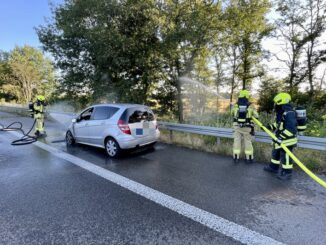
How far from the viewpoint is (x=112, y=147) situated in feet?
22.4

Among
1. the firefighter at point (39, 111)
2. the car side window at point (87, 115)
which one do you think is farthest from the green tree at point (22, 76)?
the car side window at point (87, 115)

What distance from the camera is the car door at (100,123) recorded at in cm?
699

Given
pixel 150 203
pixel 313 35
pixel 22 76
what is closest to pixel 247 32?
pixel 313 35

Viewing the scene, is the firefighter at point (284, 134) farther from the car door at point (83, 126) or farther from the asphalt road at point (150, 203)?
the car door at point (83, 126)

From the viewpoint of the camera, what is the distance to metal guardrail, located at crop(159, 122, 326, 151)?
5.21 meters

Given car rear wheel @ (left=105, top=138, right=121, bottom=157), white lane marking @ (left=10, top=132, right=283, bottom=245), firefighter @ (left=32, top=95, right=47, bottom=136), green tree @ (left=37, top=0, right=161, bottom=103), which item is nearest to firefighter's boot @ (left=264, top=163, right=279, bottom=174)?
white lane marking @ (left=10, top=132, right=283, bottom=245)

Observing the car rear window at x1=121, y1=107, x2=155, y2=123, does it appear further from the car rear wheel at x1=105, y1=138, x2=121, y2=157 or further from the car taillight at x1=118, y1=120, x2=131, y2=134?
the car rear wheel at x1=105, y1=138, x2=121, y2=157

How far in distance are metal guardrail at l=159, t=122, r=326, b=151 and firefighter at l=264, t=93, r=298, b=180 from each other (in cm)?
85

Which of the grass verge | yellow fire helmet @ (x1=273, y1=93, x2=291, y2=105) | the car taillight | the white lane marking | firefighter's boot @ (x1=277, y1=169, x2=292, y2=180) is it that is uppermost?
yellow fire helmet @ (x1=273, y1=93, x2=291, y2=105)

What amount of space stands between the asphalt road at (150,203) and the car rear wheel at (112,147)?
626 mm

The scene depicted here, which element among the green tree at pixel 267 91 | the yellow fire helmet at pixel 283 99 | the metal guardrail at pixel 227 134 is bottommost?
the metal guardrail at pixel 227 134

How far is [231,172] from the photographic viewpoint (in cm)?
525

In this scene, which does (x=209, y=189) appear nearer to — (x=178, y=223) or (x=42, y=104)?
(x=178, y=223)

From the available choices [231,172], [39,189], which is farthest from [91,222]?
[231,172]
